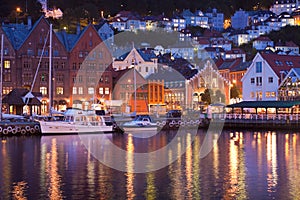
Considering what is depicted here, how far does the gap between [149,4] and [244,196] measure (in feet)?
571

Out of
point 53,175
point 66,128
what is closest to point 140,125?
point 66,128

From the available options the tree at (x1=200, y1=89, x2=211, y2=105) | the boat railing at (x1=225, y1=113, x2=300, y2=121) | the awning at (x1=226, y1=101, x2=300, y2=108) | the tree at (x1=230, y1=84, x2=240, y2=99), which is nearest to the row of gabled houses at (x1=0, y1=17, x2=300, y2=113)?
the tree at (x1=200, y1=89, x2=211, y2=105)

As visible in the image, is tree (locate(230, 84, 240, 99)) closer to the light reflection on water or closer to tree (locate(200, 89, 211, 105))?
tree (locate(200, 89, 211, 105))

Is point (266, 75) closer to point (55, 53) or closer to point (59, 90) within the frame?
point (59, 90)

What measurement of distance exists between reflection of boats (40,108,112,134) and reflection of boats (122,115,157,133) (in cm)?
254

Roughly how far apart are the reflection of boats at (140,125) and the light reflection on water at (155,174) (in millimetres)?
12814

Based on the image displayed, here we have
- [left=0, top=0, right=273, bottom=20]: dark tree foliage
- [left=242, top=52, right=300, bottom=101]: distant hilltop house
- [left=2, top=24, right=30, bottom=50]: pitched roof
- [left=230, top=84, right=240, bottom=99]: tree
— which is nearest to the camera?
[left=2, top=24, right=30, bottom=50]: pitched roof

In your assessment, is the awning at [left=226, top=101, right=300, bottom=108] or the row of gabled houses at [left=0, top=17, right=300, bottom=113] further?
the row of gabled houses at [left=0, top=17, right=300, bottom=113]

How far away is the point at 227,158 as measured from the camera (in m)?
38.5

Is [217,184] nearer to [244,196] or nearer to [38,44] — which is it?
[244,196]

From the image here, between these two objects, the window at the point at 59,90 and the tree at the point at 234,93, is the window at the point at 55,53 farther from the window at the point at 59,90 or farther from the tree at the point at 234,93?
the tree at the point at 234,93

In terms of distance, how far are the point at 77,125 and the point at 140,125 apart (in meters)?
7.61

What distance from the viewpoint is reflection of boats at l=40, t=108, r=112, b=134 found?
57.5m

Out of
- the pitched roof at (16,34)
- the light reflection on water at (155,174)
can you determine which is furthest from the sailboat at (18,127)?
the pitched roof at (16,34)
